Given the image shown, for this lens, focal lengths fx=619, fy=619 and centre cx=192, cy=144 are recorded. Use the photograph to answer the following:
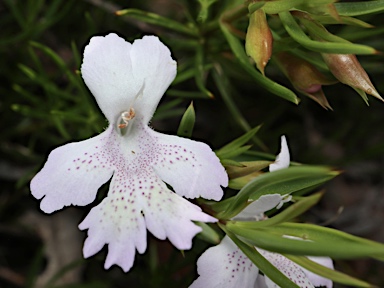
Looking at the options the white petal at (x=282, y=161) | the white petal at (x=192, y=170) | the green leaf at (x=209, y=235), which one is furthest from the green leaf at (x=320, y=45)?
the green leaf at (x=209, y=235)

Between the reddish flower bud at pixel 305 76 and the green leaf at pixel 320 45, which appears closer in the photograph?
the green leaf at pixel 320 45

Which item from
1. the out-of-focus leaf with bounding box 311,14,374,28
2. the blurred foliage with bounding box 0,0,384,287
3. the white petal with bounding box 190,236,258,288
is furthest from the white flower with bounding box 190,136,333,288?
the out-of-focus leaf with bounding box 311,14,374,28

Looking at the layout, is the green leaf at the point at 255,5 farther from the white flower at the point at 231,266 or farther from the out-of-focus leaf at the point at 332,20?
the white flower at the point at 231,266

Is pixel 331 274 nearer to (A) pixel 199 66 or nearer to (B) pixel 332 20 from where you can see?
(B) pixel 332 20

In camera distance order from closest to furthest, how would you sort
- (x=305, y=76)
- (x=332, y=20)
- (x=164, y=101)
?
(x=332, y=20)
(x=305, y=76)
(x=164, y=101)

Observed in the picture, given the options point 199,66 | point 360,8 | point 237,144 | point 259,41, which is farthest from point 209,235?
point 199,66

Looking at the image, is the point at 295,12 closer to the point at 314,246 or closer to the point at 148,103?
the point at 148,103

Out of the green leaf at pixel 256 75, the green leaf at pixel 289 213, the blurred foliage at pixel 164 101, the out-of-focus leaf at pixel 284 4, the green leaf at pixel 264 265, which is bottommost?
the blurred foliage at pixel 164 101
